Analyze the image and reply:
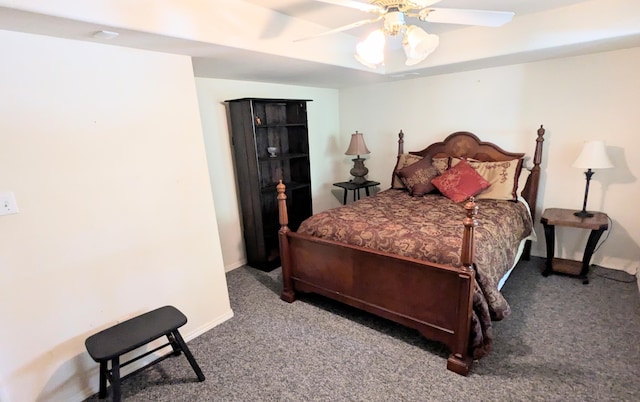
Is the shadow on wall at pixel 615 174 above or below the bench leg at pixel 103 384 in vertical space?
above

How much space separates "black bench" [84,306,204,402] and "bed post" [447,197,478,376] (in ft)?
5.15

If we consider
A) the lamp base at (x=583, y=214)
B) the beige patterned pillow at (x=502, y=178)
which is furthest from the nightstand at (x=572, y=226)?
the beige patterned pillow at (x=502, y=178)

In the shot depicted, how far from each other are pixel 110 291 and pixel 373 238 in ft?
5.68

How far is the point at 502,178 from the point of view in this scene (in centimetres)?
324

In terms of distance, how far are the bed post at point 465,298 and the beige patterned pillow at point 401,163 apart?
1.99 metres

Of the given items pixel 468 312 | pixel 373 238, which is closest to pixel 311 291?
pixel 373 238

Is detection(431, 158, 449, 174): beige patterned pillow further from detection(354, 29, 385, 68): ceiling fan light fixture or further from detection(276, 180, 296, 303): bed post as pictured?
detection(354, 29, 385, 68): ceiling fan light fixture

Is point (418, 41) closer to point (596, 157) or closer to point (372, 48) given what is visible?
point (372, 48)

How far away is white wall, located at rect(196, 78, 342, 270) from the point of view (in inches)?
128

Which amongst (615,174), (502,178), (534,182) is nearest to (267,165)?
(502,178)

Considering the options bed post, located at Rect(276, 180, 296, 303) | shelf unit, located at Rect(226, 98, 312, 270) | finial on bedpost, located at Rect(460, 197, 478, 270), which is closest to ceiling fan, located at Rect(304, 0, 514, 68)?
finial on bedpost, located at Rect(460, 197, 478, 270)

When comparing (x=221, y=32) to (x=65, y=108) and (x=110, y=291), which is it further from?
(x=110, y=291)

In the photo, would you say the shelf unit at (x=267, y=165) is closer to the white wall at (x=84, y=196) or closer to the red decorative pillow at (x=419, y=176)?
the white wall at (x=84, y=196)

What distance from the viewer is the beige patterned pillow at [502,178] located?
3188mm
